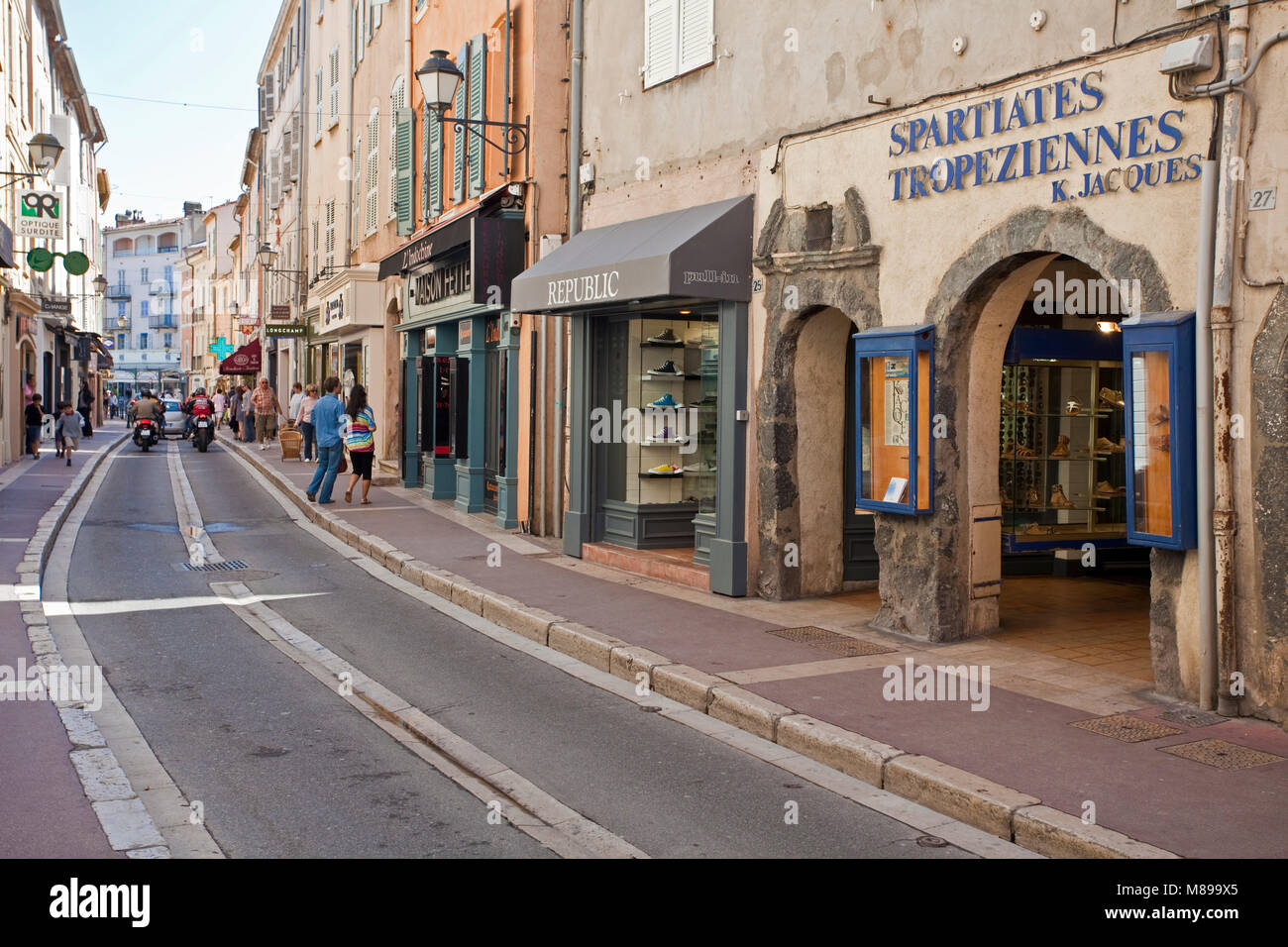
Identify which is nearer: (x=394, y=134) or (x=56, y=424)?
(x=394, y=134)

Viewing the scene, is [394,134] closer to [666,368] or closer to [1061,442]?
[666,368]

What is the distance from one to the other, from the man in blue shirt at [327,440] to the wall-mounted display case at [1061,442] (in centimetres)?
971

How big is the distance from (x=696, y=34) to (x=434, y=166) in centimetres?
816

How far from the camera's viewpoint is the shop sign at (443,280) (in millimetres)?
16766

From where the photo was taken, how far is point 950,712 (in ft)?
22.2

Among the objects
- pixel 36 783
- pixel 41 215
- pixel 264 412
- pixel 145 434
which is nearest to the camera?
pixel 36 783


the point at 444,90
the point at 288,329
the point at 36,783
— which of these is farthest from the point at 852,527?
the point at 288,329

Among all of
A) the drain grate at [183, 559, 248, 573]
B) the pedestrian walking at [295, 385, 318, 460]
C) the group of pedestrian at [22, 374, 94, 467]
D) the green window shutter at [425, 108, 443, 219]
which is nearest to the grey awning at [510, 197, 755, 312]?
the drain grate at [183, 559, 248, 573]

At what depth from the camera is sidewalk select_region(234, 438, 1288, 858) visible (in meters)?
5.14

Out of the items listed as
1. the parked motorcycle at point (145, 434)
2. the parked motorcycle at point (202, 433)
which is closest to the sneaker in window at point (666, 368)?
the parked motorcycle at point (202, 433)

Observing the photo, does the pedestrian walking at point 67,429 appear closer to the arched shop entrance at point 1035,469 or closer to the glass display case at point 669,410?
the glass display case at point 669,410

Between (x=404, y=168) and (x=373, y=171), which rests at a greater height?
(x=373, y=171)
